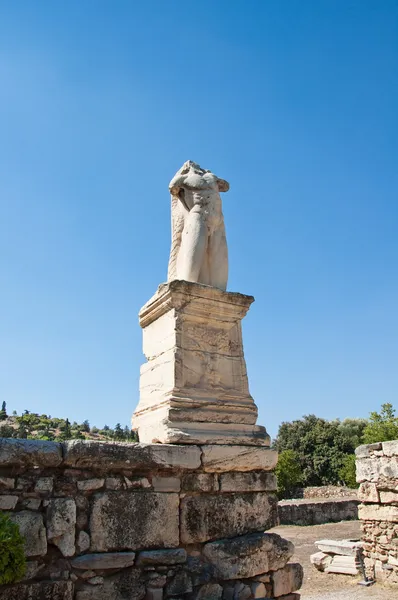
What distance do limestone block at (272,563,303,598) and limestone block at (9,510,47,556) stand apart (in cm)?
200

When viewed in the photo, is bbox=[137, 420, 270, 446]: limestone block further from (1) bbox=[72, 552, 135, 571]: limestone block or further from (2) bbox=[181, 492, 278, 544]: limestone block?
(1) bbox=[72, 552, 135, 571]: limestone block

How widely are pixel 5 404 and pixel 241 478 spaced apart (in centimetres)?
4374

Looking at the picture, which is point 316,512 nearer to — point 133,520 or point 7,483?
point 133,520

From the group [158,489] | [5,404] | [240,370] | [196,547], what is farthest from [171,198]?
[5,404]

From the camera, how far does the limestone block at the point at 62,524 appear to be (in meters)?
3.40

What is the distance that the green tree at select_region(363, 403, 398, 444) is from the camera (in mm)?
22219

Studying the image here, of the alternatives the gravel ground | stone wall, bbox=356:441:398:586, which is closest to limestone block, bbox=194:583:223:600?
Result: the gravel ground

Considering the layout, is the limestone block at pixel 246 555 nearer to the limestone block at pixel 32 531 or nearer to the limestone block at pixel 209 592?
the limestone block at pixel 209 592

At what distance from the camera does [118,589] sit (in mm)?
3506

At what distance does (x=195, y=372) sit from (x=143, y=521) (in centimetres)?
135

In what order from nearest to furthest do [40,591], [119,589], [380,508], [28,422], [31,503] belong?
[40,591], [31,503], [119,589], [380,508], [28,422]

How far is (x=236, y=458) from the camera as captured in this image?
169 inches

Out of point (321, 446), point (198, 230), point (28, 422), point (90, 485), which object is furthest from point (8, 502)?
point (321, 446)

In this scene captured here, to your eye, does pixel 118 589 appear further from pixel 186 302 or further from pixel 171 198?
pixel 171 198
